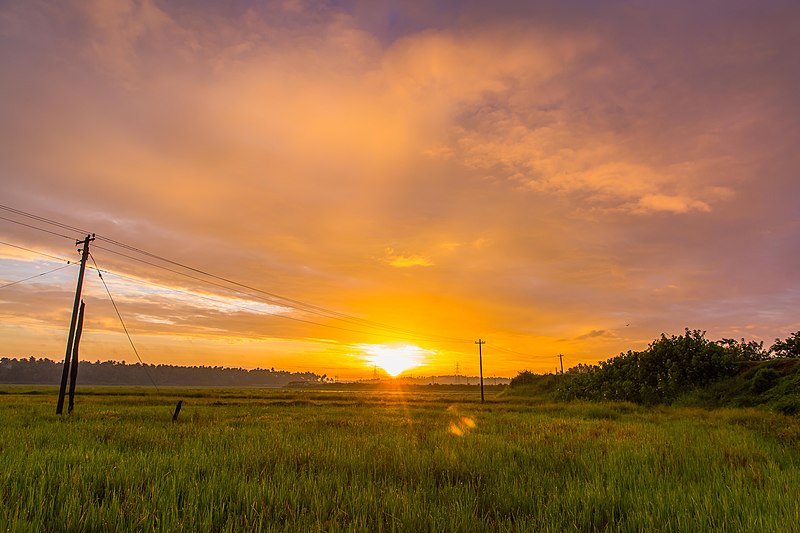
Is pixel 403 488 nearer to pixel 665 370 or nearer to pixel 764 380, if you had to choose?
pixel 764 380

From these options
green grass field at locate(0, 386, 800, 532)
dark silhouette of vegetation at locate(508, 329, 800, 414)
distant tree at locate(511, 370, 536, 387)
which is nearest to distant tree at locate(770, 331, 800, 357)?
dark silhouette of vegetation at locate(508, 329, 800, 414)

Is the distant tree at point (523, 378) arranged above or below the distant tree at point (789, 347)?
below

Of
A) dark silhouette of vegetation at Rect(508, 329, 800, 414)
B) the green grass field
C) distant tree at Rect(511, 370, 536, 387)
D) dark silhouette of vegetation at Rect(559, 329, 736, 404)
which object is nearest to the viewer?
the green grass field

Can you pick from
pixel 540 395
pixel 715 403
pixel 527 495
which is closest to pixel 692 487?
pixel 527 495

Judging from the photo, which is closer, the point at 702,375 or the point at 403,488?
the point at 403,488

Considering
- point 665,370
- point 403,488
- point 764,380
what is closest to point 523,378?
point 665,370

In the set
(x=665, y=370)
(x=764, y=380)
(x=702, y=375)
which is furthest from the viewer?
(x=665, y=370)

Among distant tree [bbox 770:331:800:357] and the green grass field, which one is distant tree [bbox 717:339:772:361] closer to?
distant tree [bbox 770:331:800:357]

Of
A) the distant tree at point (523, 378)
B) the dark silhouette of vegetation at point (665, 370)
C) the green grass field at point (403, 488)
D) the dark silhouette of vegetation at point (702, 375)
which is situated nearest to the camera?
the green grass field at point (403, 488)

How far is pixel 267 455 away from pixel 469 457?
4.41 metres

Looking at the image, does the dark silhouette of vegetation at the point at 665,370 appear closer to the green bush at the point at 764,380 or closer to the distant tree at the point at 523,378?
the green bush at the point at 764,380

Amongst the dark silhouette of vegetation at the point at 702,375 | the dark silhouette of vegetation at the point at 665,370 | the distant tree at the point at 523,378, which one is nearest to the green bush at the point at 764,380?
the dark silhouette of vegetation at the point at 702,375

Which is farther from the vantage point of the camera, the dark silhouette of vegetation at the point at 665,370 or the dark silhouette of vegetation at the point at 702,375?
the dark silhouette of vegetation at the point at 665,370

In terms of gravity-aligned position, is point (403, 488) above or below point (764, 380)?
above
